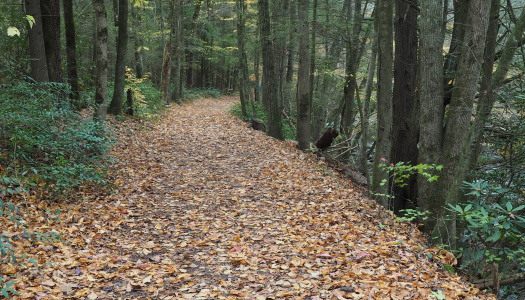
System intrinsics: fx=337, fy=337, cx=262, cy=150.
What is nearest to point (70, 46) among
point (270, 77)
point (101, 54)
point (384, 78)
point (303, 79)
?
point (101, 54)

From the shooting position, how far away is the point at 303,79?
11156mm

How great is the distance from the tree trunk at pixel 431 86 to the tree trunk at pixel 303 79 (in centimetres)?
524

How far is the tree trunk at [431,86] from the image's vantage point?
574 cm

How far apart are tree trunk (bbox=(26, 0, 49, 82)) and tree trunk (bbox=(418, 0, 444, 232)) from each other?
8.24 meters

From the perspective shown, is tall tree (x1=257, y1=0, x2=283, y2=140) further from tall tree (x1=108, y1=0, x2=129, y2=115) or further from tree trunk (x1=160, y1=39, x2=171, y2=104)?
tree trunk (x1=160, y1=39, x2=171, y2=104)

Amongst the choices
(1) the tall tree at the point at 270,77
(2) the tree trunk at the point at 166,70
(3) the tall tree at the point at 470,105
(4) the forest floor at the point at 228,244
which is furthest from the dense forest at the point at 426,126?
(2) the tree trunk at the point at 166,70

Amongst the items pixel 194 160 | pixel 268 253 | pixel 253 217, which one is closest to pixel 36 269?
pixel 268 253

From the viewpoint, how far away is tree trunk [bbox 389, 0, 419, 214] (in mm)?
7570

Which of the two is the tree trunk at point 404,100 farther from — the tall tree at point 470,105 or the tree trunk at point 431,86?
the tall tree at point 470,105

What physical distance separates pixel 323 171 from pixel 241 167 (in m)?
2.23

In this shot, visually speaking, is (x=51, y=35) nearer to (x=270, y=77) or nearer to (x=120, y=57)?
(x=120, y=57)

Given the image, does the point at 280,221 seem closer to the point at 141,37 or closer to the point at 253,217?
the point at 253,217

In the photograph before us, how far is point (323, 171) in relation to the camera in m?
9.17

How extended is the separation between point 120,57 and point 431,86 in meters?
10.1
